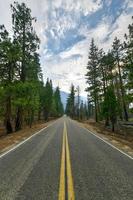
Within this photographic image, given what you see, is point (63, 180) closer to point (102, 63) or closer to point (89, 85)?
point (102, 63)

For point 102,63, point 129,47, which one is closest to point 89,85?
point 102,63

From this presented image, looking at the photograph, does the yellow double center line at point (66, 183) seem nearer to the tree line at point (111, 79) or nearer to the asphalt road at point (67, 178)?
the asphalt road at point (67, 178)

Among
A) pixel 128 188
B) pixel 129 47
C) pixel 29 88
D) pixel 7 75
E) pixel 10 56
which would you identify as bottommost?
pixel 128 188

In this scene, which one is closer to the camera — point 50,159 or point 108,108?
point 50,159

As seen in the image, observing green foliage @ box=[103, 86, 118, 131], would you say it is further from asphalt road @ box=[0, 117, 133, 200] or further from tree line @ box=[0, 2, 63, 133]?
asphalt road @ box=[0, 117, 133, 200]

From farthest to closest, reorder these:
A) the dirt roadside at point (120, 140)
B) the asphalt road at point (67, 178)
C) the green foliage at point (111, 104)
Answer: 1. the green foliage at point (111, 104)
2. the dirt roadside at point (120, 140)
3. the asphalt road at point (67, 178)

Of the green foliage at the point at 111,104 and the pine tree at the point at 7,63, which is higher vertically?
the pine tree at the point at 7,63

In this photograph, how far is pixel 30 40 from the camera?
26156 mm

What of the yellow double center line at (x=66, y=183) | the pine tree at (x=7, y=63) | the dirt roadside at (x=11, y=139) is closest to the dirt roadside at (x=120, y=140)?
the yellow double center line at (x=66, y=183)

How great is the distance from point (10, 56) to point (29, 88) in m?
4.24

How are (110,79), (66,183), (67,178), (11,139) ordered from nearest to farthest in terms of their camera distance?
(66,183)
(67,178)
(11,139)
(110,79)

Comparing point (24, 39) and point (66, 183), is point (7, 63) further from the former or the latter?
point (66, 183)

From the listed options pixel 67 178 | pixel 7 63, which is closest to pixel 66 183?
pixel 67 178

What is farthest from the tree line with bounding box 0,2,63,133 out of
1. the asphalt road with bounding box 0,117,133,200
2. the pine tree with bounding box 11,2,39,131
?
the asphalt road with bounding box 0,117,133,200
